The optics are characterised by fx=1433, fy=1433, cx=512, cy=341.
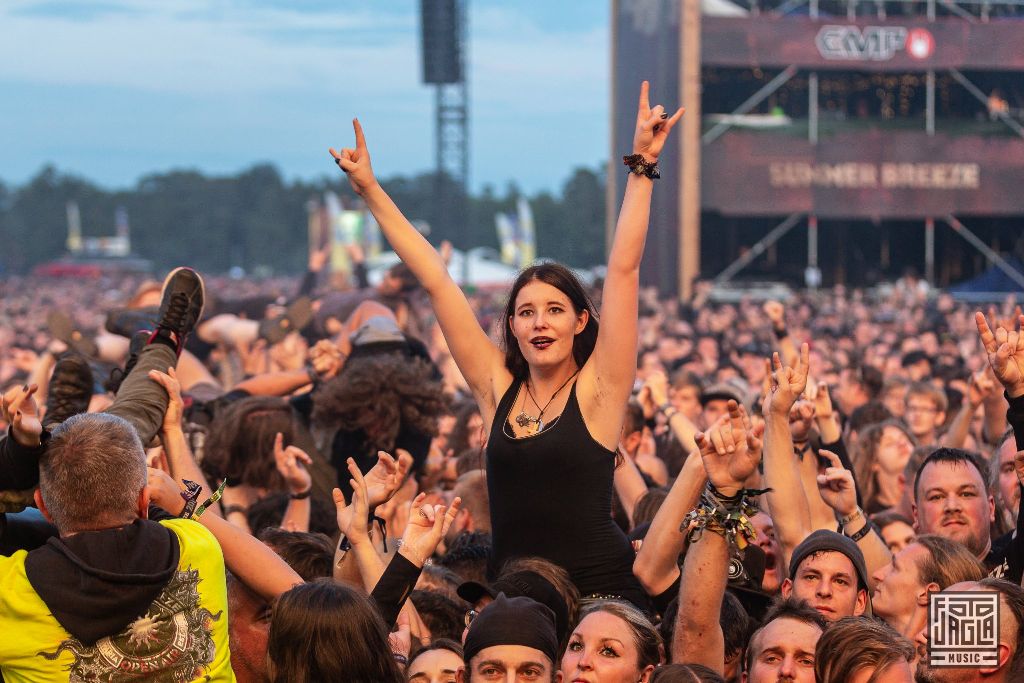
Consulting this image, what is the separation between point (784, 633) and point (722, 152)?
28.2 m

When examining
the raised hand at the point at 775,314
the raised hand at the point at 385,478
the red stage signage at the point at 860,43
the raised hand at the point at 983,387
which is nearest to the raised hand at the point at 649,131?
the raised hand at the point at 385,478

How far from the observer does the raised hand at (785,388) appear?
4.17 m

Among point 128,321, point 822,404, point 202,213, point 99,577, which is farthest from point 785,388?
point 202,213

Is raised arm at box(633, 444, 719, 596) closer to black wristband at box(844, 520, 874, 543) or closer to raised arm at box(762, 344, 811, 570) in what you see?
raised arm at box(762, 344, 811, 570)

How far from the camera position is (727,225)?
3366cm

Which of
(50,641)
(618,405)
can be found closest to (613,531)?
(618,405)

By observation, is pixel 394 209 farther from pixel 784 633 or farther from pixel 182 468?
pixel 784 633

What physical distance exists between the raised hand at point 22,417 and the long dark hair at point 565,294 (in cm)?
142

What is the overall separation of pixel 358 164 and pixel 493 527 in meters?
1.11

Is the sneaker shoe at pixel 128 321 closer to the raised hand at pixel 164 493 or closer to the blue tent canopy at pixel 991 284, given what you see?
the raised hand at pixel 164 493

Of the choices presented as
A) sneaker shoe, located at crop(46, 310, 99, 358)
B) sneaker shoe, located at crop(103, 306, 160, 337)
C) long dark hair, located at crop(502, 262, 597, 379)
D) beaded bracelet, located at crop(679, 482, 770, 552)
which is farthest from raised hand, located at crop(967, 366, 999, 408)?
sneaker shoe, located at crop(46, 310, 99, 358)

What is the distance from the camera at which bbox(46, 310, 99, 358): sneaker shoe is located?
27.6 feet

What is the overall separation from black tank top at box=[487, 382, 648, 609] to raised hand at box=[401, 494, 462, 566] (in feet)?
0.67

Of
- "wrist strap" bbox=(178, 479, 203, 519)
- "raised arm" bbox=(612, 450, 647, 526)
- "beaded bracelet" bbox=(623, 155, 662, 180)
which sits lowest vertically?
"raised arm" bbox=(612, 450, 647, 526)
